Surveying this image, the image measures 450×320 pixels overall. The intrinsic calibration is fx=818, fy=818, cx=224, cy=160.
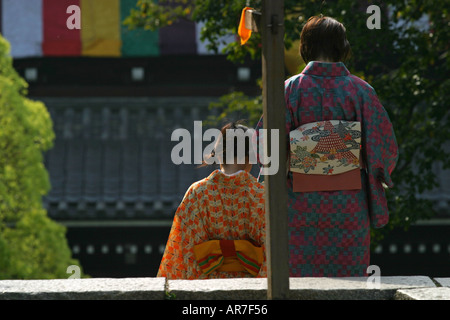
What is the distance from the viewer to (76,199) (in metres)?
12.2

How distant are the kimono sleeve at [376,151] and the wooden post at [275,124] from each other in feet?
2.85

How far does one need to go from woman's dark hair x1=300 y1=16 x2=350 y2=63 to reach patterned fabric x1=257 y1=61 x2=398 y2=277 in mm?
60

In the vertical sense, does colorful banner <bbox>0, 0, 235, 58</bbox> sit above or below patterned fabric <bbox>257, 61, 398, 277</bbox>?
above

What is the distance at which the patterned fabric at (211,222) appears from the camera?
4195 mm

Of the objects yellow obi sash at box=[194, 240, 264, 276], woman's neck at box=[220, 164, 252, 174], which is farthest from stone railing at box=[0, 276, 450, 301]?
woman's neck at box=[220, 164, 252, 174]

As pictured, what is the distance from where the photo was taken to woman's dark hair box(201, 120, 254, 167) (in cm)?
430

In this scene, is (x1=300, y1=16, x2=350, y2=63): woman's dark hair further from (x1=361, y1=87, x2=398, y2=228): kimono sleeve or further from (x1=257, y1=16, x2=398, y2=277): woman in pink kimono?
(x1=361, y1=87, x2=398, y2=228): kimono sleeve

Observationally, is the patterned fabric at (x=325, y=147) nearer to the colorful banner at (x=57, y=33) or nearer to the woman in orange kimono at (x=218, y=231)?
the woman in orange kimono at (x=218, y=231)

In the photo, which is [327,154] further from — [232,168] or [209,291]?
[209,291]

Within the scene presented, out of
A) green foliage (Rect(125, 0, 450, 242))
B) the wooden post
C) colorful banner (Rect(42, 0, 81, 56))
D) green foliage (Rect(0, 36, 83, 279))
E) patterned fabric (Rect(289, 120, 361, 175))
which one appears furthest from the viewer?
colorful banner (Rect(42, 0, 81, 56))

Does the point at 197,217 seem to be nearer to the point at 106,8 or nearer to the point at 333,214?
the point at 333,214

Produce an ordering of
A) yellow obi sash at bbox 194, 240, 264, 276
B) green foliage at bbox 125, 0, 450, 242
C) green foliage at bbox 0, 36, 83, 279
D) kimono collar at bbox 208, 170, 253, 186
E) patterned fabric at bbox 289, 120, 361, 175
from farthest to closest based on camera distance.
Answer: green foliage at bbox 0, 36, 83, 279 < green foliage at bbox 125, 0, 450, 242 < kimono collar at bbox 208, 170, 253, 186 < yellow obi sash at bbox 194, 240, 264, 276 < patterned fabric at bbox 289, 120, 361, 175
